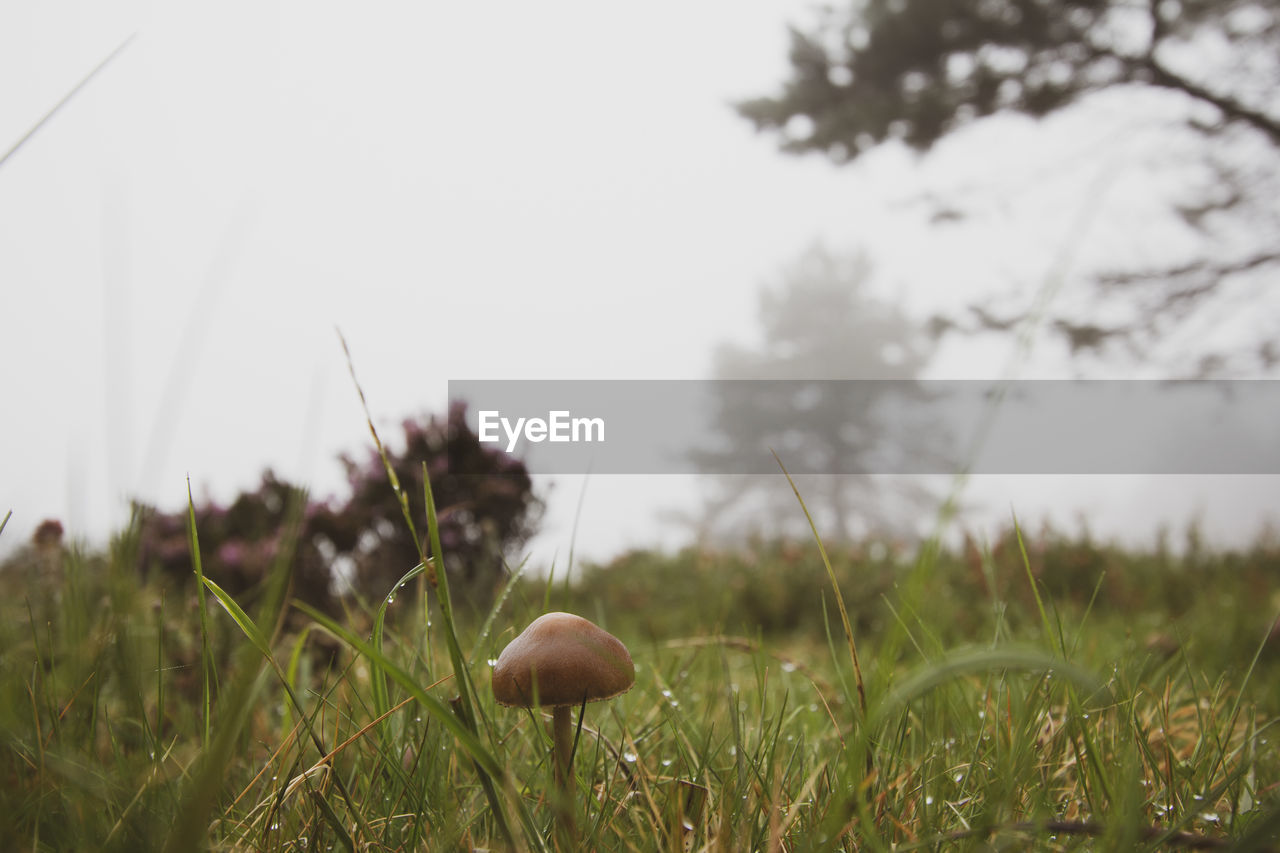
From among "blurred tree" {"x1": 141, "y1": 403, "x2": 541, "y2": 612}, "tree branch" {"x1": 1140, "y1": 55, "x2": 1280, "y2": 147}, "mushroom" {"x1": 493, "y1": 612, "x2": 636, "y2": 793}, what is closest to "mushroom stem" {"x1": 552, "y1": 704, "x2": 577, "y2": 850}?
"mushroom" {"x1": 493, "y1": 612, "x2": 636, "y2": 793}

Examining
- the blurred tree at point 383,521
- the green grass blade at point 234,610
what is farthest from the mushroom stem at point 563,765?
the blurred tree at point 383,521

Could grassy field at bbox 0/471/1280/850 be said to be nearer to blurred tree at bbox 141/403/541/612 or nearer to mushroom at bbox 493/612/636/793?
mushroom at bbox 493/612/636/793

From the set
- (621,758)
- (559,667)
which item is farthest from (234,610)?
(621,758)

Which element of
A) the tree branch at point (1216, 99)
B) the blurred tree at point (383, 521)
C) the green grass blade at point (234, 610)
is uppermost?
the tree branch at point (1216, 99)

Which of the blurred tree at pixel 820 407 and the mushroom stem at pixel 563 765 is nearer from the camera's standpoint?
the mushroom stem at pixel 563 765

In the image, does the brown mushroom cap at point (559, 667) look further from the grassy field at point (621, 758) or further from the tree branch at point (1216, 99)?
the tree branch at point (1216, 99)

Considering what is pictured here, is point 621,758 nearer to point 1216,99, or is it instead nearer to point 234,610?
point 234,610
